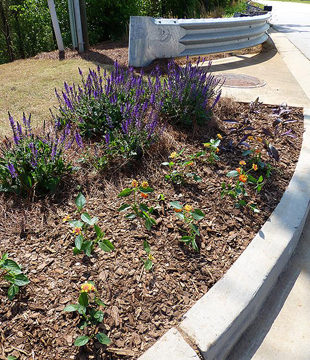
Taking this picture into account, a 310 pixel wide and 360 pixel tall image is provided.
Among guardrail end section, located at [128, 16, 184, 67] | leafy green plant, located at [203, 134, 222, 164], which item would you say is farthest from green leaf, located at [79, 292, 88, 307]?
guardrail end section, located at [128, 16, 184, 67]

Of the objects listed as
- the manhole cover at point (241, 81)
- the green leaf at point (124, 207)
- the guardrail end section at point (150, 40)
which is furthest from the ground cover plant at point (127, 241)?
the guardrail end section at point (150, 40)

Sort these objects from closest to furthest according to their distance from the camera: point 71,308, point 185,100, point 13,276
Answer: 1. point 71,308
2. point 13,276
3. point 185,100

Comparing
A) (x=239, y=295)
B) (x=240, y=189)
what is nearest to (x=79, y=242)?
(x=239, y=295)

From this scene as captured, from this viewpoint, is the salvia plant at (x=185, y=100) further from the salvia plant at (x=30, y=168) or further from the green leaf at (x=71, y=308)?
the green leaf at (x=71, y=308)

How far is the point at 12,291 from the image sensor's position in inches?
67.7

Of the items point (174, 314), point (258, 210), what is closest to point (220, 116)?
point (258, 210)

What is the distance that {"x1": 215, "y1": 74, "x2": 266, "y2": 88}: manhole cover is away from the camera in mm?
5054

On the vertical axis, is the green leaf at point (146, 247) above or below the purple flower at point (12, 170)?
below

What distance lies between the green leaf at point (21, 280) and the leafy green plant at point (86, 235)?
1.01 ft

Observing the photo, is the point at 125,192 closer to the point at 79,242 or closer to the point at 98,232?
the point at 98,232

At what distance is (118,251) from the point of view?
208 cm

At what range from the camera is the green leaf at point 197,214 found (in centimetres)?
223

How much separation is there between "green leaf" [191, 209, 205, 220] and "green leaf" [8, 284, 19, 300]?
1.19m

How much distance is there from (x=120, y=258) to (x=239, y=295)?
75 centimetres
